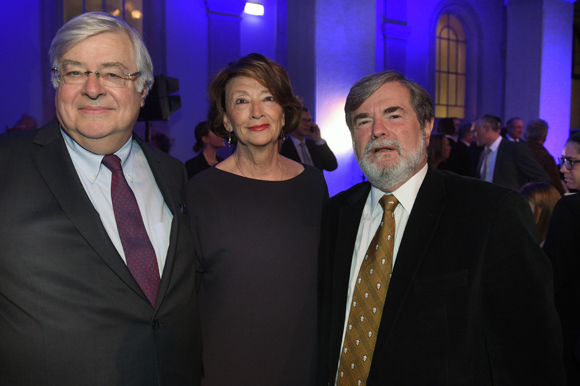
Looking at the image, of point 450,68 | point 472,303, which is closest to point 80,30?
point 472,303

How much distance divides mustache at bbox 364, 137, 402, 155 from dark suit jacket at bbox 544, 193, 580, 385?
4.14ft

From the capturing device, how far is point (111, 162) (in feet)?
5.04

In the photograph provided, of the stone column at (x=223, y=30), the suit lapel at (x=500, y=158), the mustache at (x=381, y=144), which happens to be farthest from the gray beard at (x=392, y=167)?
the stone column at (x=223, y=30)

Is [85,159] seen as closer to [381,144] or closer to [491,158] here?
[381,144]

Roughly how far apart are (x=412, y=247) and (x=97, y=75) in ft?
3.91

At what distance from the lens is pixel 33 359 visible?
4.15ft

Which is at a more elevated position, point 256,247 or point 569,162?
point 569,162

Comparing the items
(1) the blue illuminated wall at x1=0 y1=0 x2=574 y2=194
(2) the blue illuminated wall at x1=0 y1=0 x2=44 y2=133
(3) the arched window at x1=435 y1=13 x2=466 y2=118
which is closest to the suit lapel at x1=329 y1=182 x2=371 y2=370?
(1) the blue illuminated wall at x1=0 y1=0 x2=574 y2=194

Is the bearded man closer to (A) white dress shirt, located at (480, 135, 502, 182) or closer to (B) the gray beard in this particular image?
(B) the gray beard

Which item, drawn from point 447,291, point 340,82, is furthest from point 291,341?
point 340,82

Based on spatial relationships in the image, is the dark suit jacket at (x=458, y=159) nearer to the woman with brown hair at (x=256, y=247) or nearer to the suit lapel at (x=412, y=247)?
the woman with brown hair at (x=256, y=247)

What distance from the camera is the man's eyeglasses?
1.48m

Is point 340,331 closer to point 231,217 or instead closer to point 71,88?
point 231,217

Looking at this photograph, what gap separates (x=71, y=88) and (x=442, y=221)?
130 centimetres
